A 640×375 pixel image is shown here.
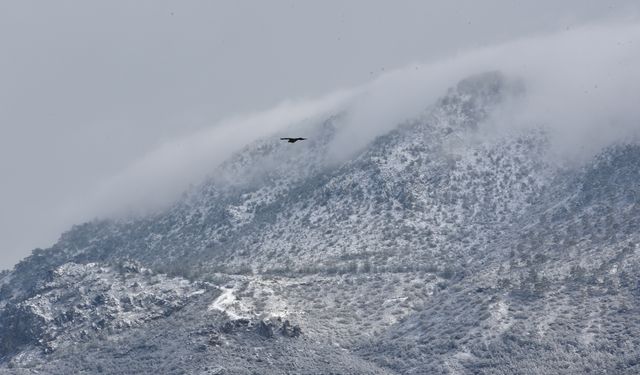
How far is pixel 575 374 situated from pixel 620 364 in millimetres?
6562

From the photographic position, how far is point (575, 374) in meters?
198

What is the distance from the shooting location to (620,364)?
198 m

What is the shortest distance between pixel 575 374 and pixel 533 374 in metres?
6.00

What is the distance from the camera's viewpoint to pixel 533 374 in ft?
655

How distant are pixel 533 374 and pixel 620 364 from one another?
1239 centimetres
